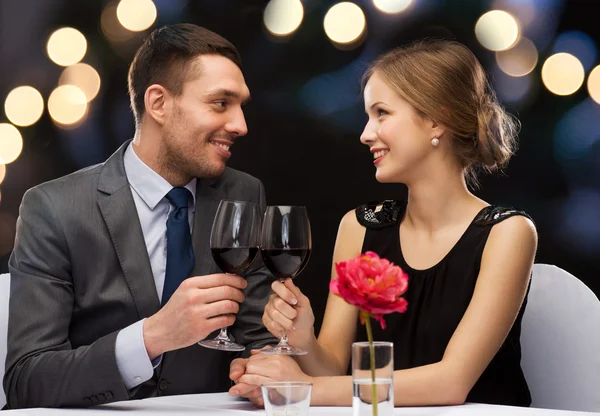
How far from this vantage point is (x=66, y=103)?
3041 mm

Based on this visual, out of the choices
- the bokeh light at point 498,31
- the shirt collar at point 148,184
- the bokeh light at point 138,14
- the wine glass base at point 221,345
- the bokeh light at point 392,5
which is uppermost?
the bokeh light at point 138,14

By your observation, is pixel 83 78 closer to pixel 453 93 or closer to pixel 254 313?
pixel 254 313

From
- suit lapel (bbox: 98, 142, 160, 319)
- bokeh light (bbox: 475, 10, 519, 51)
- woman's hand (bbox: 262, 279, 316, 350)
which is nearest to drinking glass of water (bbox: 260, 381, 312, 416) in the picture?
woman's hand (bbox: 262, 279, 316, 350)

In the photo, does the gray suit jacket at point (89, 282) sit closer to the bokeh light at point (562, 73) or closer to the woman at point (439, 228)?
the woman at point (439, 228)

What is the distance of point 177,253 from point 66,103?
1.13m

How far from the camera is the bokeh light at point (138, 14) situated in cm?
311

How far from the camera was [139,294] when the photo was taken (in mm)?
2092

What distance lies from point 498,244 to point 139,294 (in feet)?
2.94

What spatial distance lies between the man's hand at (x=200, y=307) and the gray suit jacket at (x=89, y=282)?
0.91ft

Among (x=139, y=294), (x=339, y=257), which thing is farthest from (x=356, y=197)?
(x=139, y=294)

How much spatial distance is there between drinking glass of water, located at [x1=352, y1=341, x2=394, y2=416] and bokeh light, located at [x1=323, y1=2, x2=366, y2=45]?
6.89 feet

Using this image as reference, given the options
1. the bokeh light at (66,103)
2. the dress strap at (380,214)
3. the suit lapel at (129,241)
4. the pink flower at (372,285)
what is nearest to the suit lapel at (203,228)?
the suit lapel at (129,241)

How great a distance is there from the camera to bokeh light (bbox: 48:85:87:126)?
120 inches

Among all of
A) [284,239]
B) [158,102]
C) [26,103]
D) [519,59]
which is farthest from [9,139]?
[519,59]
